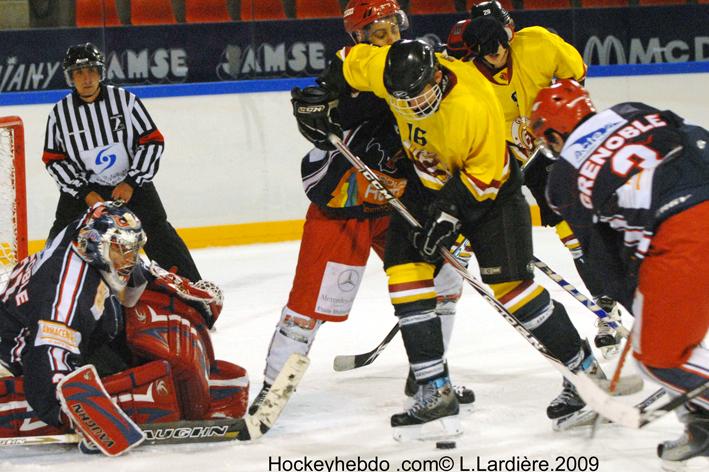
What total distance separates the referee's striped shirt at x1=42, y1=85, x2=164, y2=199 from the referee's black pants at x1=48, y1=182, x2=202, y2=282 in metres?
0.04

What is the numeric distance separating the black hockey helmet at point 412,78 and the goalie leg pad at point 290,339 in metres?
0.69

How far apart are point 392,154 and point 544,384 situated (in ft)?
2.78

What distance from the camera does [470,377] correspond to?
148 inches

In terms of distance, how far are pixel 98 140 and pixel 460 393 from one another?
1716 millimetres

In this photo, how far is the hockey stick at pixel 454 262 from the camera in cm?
305

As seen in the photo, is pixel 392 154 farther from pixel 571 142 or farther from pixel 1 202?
pixel 1 202

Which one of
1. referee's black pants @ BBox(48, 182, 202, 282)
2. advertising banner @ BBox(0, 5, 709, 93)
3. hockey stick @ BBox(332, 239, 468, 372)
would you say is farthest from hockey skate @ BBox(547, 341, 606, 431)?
advertising banner @ BBox(0, 5, 709, 93)

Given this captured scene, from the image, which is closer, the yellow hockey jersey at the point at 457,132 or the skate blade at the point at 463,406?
the yellow hockey jersey at the point at 457,132

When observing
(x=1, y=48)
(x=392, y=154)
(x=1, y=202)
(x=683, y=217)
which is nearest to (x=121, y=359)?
(x=392, y=154)

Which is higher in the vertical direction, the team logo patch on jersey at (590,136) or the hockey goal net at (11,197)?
the team logo patch on jersey at (590,136)

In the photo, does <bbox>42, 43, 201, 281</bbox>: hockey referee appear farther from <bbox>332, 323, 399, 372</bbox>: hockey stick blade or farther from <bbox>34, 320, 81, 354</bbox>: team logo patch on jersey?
<bbox>34, 320, 81, 354</bbox>: team logo patch on jersey

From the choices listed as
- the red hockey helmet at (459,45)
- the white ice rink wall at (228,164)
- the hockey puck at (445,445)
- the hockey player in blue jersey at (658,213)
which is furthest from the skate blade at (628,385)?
the white ice rink wall at (228,164)

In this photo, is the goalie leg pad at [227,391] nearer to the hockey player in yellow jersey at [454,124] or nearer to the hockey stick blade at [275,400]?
the hockey stick blade at [275,400]

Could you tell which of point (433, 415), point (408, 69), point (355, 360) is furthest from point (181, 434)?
point (408, 69)
